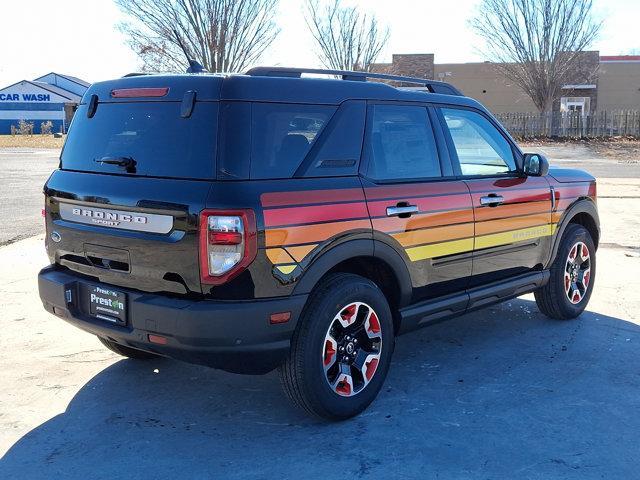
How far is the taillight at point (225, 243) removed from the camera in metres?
3.28

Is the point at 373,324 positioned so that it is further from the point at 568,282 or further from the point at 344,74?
the point at 568,282

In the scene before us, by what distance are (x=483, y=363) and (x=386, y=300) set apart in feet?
3.90

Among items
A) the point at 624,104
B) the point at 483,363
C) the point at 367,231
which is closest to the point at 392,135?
the point at 367,231

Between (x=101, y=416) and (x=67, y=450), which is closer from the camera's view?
(x=67, y=450)

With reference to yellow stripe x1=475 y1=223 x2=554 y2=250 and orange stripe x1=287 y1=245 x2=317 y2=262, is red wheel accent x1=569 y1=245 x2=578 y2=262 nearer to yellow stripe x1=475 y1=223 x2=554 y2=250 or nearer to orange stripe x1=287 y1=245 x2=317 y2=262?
yellow stripe x1=475 y1=223 x2=554 y2=250

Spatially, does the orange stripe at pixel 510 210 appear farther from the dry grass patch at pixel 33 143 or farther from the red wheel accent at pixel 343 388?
the dry grass patch at pixel 33 143

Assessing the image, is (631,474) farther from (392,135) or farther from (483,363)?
(392,135)

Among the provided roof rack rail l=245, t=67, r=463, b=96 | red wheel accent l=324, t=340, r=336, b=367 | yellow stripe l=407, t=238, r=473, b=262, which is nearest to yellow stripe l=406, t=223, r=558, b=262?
yellow stripe l=407, t=238, r=473, b=262

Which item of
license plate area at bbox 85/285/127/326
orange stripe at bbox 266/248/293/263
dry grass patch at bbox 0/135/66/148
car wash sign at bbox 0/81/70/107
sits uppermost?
car wash sign at bbox 0/81/70/107

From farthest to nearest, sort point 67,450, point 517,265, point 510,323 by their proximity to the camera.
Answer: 1. point 510,323
2. point 517,265
3. point 67,450

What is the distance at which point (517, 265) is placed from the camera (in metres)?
5.11

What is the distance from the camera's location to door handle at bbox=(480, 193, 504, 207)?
4664mm

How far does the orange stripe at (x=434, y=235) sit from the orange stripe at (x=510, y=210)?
0.16 meters

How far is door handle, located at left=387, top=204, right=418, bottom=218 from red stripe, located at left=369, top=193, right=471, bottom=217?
0.08ft
